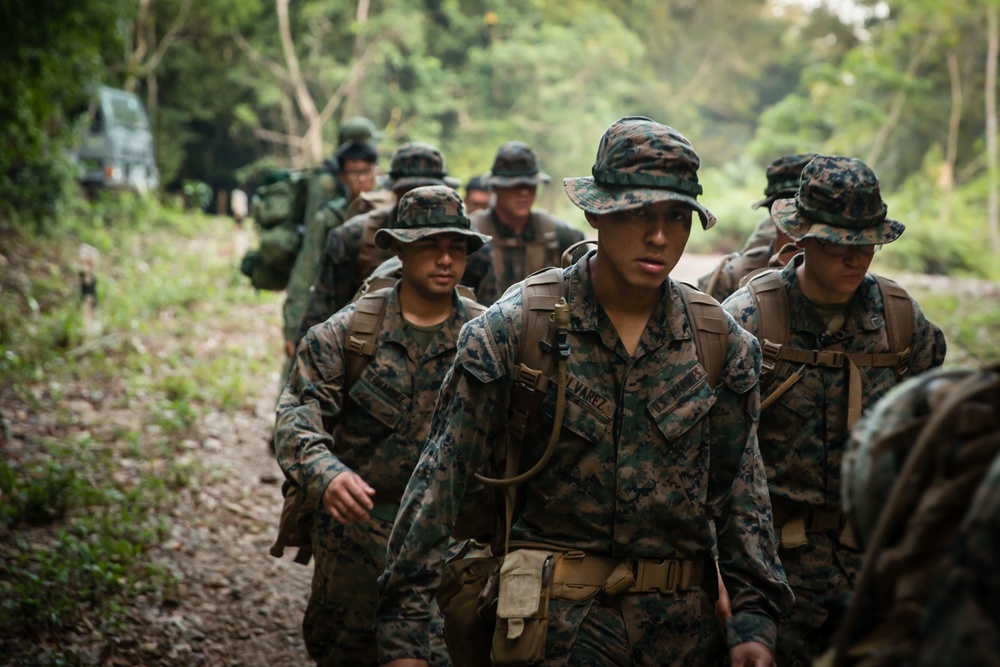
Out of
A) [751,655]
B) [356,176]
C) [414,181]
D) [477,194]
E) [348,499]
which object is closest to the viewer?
[751,655]

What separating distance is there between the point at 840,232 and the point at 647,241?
1488 millimetres

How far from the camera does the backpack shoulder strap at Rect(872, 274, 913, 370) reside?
14.8 feet

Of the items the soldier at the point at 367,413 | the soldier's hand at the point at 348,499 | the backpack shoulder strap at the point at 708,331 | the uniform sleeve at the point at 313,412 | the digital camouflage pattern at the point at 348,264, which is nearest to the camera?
the backpack shoulder strap at the point at 708,331

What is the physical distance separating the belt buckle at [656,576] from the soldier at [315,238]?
18.6ft

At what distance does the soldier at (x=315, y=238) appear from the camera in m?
8.92

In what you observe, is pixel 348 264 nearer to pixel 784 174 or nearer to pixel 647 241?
pixel 784 174

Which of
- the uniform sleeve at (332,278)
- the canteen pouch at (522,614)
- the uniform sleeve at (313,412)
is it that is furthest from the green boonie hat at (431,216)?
the canteen pouch at (522,614)

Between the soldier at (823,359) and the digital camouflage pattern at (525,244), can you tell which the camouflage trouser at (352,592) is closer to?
the soldier at (823,359)

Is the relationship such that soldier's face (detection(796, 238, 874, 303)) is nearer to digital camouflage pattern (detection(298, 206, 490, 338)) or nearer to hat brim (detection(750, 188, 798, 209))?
hat brim (detection(750, 188, 798, 209))

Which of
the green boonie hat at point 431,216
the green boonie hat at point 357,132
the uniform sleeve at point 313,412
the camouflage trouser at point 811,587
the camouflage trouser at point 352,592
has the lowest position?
the camouflage trouser at point 352,592

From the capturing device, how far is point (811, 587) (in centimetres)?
436

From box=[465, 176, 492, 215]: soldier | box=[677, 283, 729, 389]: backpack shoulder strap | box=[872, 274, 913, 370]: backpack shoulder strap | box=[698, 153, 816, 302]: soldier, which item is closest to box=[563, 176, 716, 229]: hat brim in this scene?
box=[677, 283, 729, 389]: backpack shoulder strap

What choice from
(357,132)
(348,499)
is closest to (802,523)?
(348,499)

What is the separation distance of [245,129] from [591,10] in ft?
40.0
